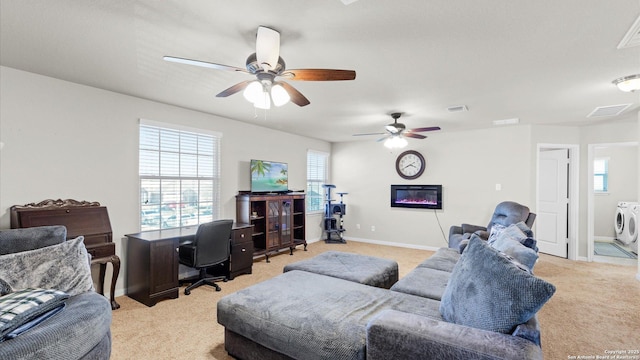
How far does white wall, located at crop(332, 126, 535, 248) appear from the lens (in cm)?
520

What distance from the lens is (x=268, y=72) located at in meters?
2.06

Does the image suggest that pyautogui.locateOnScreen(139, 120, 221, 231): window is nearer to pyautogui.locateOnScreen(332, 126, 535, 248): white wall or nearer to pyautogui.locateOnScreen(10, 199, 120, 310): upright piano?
pyautogui.locateOnScreen(10, 199, 120, 310): upright piano

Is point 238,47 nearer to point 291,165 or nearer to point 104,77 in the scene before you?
point 104,77

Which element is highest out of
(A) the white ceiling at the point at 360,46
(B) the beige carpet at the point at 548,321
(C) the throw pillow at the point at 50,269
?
(A) the white ceiling at the point at 360,46

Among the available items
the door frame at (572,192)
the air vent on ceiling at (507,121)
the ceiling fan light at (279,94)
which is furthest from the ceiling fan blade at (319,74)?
the door frame at (572,192)

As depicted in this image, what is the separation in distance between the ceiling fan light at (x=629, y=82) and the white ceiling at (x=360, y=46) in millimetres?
128

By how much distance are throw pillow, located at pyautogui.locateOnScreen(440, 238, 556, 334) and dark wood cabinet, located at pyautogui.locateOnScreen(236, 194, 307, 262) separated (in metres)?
3.40

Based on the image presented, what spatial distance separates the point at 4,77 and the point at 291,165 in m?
4.05

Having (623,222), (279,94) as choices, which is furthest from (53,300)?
(623,222)

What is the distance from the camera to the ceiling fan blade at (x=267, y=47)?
186 cm

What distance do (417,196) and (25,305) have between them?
18.9ft

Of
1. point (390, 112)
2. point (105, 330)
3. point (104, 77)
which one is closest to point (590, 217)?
point (390, 112)

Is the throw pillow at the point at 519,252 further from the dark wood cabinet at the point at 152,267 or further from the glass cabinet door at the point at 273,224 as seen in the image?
the glass cabinet door at the point at 273,224

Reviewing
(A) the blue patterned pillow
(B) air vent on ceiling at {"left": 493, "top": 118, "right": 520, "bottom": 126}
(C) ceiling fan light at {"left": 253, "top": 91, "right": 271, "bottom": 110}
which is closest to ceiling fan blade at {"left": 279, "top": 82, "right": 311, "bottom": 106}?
(C) ceiling fan light at {"left": 253, "top": 91, "right": 271, "bottom": 110}
